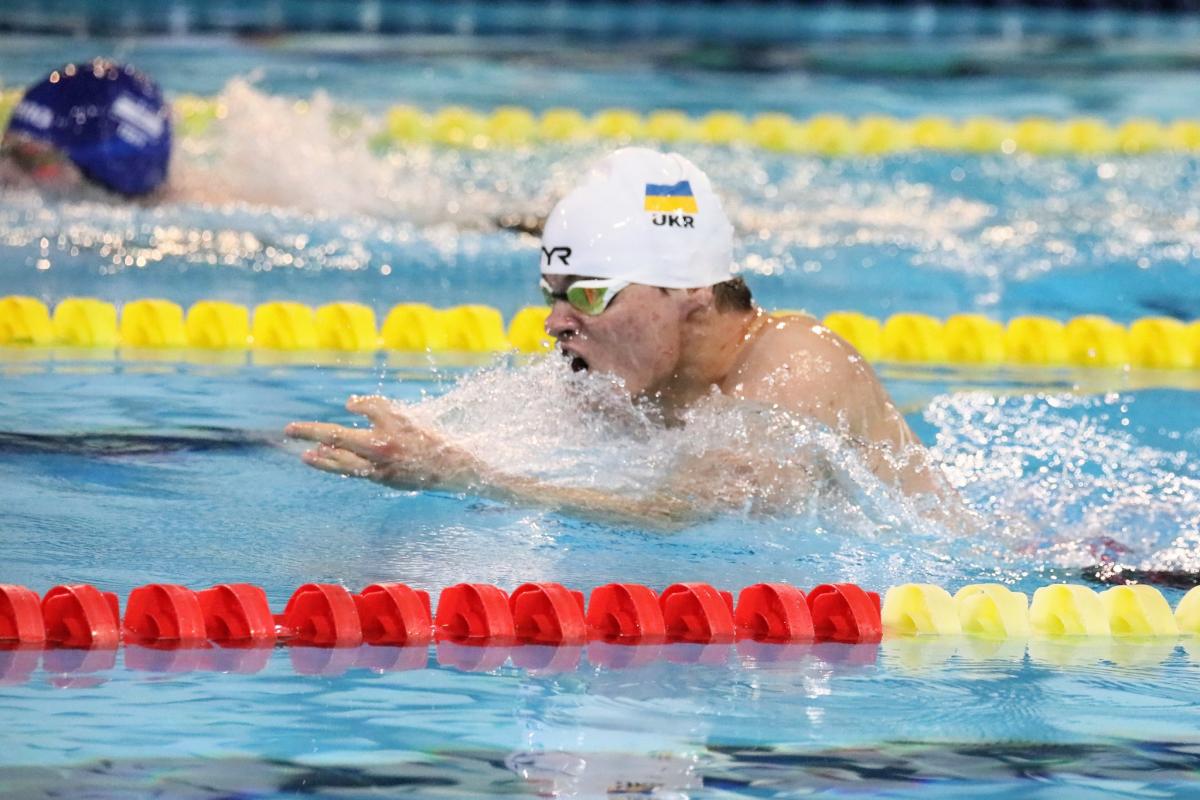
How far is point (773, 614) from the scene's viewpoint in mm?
3016

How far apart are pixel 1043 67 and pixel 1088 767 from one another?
10607mm

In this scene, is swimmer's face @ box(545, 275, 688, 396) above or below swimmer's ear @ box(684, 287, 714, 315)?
below

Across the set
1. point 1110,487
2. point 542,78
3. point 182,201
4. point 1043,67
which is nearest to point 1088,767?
point 1110,487

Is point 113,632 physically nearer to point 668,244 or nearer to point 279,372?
point 668,244

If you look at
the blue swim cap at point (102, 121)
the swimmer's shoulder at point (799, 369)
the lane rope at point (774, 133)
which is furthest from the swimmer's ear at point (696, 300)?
the lane rope at point (774, 133)

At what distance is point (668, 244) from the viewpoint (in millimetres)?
3635

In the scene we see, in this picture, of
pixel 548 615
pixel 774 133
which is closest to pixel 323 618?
pixel 548 615

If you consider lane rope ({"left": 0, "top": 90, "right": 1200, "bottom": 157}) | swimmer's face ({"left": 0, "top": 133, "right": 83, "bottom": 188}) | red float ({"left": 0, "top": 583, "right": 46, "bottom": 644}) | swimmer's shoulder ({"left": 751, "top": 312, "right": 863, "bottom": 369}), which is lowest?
red float ({"left": 0, "top": 583, "right": 46, "bottom": 644})

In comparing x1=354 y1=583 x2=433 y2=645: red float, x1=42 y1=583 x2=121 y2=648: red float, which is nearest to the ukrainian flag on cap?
x1=354 y1=583 x2=433 y2=645: red float

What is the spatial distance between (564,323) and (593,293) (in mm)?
83

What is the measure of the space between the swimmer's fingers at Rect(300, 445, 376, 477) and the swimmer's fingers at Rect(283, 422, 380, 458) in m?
0.02

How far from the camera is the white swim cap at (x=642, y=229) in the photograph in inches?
142

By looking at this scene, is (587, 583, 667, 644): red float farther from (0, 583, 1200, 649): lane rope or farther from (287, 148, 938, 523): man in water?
(287, 148, 938, 523): man in water

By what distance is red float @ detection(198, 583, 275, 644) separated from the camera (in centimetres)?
285
